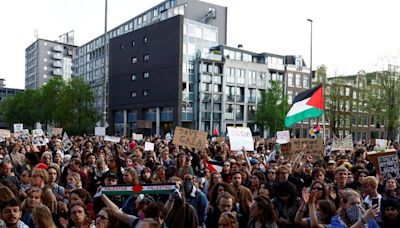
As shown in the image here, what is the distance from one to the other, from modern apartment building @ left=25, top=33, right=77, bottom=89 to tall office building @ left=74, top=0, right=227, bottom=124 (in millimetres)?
31792

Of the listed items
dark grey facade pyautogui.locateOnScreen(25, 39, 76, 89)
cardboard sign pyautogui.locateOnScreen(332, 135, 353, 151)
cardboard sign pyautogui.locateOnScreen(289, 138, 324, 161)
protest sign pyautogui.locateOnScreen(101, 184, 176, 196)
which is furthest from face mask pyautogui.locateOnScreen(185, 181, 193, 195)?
dark grey facade pyautogui.locateOnScreen(25, 39, 76, 89)

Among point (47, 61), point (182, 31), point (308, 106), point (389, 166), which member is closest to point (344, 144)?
point (308, 106)

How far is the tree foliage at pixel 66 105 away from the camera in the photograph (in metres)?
60.2

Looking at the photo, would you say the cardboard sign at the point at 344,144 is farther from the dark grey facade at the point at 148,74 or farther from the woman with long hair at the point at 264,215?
the dark grey facade at the point at 148,74

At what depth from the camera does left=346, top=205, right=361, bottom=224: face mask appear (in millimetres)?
5512

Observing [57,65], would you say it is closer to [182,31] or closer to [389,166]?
[182,31]

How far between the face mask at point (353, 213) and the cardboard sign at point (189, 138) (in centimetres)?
919

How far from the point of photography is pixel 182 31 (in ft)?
202

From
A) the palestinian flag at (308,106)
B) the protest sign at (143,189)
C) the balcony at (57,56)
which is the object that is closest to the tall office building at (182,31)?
the balcony at (57,56)

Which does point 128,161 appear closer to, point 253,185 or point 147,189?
point 253,185

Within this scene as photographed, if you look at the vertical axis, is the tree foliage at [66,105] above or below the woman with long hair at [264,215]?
above

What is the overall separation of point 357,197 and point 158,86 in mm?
60166

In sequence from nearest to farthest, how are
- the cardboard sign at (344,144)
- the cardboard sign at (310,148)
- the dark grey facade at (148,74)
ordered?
the cardboard sign at (310,148)
the cardboard sign at (344,144)
the dark grey facade at (148,74)

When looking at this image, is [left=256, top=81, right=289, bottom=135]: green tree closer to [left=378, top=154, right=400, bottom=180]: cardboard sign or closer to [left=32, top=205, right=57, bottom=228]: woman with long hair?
[left=378, top=154, right=400, bottom=180]: cardboard sign
